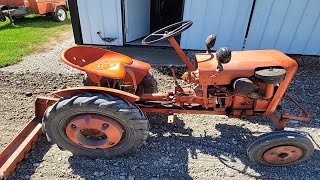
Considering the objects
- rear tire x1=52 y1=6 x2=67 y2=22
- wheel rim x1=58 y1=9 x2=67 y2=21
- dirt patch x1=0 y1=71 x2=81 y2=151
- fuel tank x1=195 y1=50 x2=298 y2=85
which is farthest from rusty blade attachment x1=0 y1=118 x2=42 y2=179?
wheel rim x1=58 y1=9 x2=67 y2=21

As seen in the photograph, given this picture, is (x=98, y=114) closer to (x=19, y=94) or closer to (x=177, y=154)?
(x=177, y=154)

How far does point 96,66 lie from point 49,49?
3939 millimetres

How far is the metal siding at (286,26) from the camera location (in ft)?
16.9

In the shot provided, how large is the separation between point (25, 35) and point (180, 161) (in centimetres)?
631

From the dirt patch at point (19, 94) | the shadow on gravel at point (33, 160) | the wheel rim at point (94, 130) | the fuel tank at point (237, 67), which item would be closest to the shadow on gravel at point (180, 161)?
the wheel rim at point (94, 130)

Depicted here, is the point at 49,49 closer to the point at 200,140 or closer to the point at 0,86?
the point at 0,86

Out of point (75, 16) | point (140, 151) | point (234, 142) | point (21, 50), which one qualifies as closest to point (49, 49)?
point (21, 50)

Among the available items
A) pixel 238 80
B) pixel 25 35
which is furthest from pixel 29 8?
pixel 238 80

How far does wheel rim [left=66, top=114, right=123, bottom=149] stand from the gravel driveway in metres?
0.24

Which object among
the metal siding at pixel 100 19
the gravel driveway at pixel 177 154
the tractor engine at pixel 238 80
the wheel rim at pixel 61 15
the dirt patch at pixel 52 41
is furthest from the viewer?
the wheel rim at pixel 61 15

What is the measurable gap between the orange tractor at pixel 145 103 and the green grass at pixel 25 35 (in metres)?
3.19

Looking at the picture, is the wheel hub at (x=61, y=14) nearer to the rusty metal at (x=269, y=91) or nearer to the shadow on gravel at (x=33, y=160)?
the shadow on gravel at (x=33, y=160)

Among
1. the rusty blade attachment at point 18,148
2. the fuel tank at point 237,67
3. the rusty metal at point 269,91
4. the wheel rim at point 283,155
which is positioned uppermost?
the fuel tank at point 237,67

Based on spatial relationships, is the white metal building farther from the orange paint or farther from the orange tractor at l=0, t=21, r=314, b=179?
the orange paint
